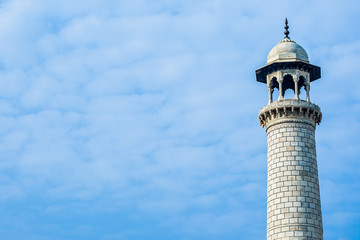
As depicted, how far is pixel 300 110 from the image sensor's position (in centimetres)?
3891

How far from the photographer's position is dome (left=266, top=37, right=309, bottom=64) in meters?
41.0

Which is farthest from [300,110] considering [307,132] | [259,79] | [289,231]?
[289,231]

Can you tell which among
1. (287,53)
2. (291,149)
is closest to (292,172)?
(291,149)

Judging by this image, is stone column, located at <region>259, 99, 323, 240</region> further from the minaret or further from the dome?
the dome

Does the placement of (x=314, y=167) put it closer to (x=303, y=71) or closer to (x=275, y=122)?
(x=275, y=122)

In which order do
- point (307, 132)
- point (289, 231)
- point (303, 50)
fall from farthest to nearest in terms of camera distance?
point (303, 50) < point (307, 132) < point (289, 231)

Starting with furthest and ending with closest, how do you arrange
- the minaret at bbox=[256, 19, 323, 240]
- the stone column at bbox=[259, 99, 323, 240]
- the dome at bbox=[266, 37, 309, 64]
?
1. the dome at bbox=[266, 37, 309, 64]
2. the minaret at bbox=[256, 19, 323, 240]
3. the stone column at bbox=[259, 99, 323, 240]

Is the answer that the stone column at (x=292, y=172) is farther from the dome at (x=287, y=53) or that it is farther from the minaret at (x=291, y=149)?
the dome at (x=287, y=53)

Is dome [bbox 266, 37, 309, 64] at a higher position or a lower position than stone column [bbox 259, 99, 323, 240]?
higher

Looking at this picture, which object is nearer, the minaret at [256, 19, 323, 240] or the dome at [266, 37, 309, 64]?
the minaret at [256, 19, 323, 240]

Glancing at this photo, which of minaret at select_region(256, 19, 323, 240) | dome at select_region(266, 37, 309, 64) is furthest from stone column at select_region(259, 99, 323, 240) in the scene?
dome at select_region(266, 37, 309, 64)

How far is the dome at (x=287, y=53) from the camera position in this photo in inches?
1614

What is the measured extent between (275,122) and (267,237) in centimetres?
703

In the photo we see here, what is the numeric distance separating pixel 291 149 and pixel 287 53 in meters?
6.89
